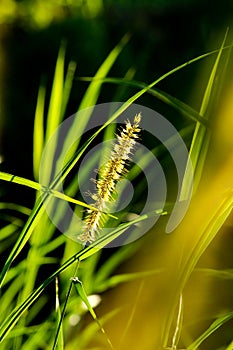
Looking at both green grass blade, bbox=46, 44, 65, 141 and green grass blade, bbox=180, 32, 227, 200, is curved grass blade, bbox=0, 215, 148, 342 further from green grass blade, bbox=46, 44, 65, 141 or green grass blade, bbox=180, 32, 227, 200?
green grass blade, bbox=46, 44, 65, 141

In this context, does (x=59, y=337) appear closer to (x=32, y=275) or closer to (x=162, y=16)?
(x=32, y=275)

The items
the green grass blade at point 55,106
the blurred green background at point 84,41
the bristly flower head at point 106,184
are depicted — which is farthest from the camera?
the blurred green background at point 84,41

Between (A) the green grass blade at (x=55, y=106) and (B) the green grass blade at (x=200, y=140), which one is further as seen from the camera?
(A) the green grass blade at (x=55, y=106)

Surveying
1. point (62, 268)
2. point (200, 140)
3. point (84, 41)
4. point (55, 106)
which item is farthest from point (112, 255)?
point (84, 41)

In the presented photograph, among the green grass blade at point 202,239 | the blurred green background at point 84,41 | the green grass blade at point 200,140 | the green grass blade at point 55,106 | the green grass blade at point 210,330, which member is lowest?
the green grass blade at point 210,330

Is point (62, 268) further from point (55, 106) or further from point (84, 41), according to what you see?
point (84, 41)

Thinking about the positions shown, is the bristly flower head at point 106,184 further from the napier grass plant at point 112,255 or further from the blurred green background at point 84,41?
the blurred green background at point 84,41

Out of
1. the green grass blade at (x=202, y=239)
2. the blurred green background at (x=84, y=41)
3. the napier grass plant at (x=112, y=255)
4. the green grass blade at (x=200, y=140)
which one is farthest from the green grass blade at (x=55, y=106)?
the blurred green background at (x=84, y=41)

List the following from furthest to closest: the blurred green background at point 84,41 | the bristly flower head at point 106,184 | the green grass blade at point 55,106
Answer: the blurred green background at point 84,41 → the green grass blade at point 55,106 → the bristly flower head at point 106,184

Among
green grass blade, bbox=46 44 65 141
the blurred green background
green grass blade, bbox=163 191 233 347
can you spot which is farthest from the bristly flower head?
the blurred green background
